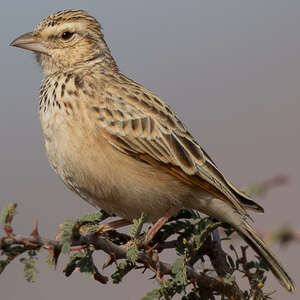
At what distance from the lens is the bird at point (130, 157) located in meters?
4.70

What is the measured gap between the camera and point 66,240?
2639 mm

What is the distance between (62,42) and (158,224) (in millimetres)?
2354

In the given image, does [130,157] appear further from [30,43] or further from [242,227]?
[30,43]

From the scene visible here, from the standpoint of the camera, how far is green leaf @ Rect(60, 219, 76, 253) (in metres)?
2.59

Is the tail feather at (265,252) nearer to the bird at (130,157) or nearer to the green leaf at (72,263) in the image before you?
the bird at (130,157)

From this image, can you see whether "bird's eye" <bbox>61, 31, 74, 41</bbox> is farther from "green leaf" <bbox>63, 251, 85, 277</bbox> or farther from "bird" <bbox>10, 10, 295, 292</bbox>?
"green leaf" <bbox>63, 251, 85, 277</bbox>

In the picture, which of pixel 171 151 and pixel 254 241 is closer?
pixel 254 241

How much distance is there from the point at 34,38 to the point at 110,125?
154cm

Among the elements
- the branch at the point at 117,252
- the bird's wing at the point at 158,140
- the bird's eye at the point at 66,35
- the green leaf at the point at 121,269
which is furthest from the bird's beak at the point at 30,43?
the green leaf at the point at 121,269

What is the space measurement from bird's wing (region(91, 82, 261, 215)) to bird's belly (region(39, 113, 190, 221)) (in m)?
0.11

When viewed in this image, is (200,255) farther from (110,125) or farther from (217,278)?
(110,125)

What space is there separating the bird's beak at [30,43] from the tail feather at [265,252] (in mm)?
2699

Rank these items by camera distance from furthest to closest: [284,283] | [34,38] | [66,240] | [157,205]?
[34,38] → [157,205] → [284,283] → [66,240]

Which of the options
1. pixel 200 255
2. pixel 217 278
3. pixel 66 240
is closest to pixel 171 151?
Answer: pixel 200 255
